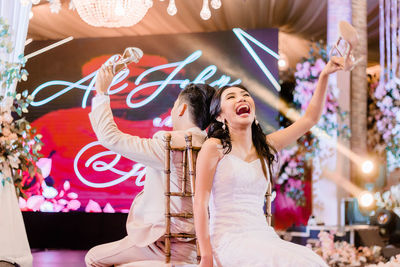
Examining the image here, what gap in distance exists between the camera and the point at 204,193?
202cm

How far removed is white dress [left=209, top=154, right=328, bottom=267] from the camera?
6.57 ft

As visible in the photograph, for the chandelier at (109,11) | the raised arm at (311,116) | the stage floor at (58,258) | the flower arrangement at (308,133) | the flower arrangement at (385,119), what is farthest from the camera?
the flower arrangement at (385,119)

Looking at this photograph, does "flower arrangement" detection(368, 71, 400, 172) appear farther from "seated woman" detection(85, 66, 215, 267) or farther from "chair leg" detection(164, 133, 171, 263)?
"chair leg" detection(164, 133, 171, 263)

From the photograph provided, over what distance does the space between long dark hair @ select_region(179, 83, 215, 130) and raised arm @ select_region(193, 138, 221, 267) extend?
1.51 ft

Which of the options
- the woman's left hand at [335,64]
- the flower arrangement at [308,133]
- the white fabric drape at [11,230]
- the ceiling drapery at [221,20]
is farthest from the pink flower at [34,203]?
the woman's left hand at [335,64]

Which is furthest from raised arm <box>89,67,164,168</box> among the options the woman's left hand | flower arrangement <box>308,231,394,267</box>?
flower arrangement <box>308,231,394,267</box>

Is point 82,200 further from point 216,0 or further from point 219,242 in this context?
point 219,242

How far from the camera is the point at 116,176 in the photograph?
630cm

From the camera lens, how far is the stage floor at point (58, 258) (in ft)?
16.4

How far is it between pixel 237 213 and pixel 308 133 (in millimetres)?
3962

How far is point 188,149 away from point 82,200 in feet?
14.0

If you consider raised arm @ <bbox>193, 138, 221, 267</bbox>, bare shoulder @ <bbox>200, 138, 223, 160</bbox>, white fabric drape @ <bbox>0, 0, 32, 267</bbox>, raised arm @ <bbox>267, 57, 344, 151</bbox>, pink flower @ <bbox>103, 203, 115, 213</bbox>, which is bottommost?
pink flower @ <bbox>103, 203, 115, 213</bbox>

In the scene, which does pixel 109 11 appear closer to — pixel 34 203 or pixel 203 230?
pixel 34 203

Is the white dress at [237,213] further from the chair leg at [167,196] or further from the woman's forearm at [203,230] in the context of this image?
the chair leg at [167,196]
